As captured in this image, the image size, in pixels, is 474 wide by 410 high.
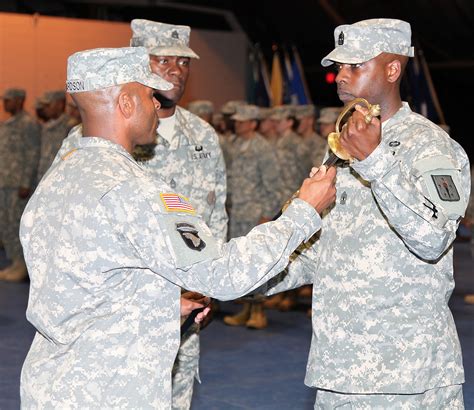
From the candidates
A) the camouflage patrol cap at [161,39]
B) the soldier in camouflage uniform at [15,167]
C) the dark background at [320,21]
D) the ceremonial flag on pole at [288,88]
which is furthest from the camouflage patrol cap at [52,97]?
the dark background at [320,21]

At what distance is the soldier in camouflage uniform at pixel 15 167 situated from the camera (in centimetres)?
1126

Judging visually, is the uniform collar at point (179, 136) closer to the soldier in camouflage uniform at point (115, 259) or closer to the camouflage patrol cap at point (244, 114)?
the soldier in camouflage uniform at point (115, 259)

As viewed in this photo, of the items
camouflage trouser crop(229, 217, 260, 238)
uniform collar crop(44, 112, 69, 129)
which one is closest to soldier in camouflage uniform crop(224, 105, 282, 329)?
camouflage trouser crop(229, 217, 260, 238)

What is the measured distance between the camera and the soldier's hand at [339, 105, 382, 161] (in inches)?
115

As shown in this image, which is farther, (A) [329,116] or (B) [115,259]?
(A) [329,116]

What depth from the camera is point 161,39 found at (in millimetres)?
4875

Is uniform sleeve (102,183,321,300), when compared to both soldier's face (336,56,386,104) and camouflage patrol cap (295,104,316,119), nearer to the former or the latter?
soldier's face (336,56,386,104)

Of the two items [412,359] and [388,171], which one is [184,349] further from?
[388,171]

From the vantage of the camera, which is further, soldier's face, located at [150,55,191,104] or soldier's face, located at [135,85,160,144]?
soldier's face, located at [150,55,191,104]

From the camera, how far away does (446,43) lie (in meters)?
22.9

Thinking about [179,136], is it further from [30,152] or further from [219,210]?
[30,152]

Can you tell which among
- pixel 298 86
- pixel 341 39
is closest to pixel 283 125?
pixel 298 86

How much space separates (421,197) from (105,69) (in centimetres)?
96

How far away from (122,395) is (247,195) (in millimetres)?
6885
